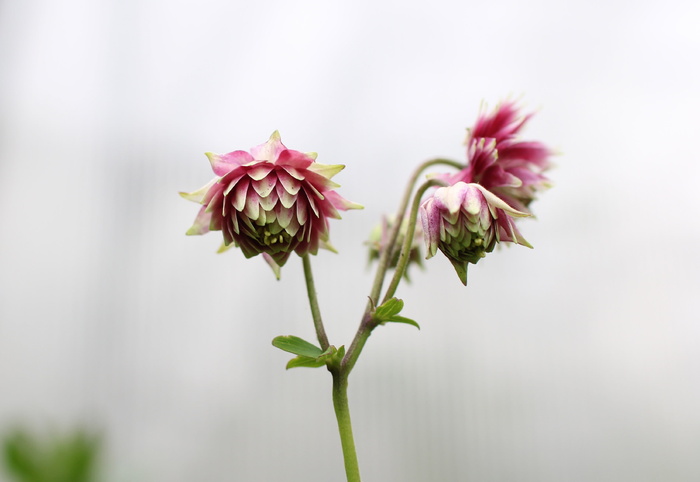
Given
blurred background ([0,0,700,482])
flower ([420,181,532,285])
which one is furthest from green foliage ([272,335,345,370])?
blurred background ([0,0,700,482])

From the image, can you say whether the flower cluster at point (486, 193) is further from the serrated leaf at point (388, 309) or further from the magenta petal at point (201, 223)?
the magenta petal at point (201, 223)

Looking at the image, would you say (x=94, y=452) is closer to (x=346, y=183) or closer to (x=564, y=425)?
(x=346, y=183)

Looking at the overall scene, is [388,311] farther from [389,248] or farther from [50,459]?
[50,459]

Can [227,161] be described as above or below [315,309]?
above

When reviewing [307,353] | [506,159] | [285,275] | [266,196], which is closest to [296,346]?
[307,353]

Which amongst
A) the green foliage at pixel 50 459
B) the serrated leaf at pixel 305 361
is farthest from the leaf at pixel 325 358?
the green foliage at pixel 50 459

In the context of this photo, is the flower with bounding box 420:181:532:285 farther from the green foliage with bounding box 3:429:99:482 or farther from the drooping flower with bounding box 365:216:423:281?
the green foliage with bounding box 3:429:99:482
